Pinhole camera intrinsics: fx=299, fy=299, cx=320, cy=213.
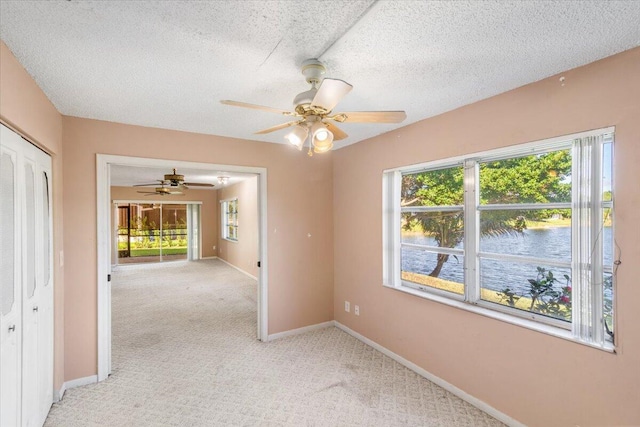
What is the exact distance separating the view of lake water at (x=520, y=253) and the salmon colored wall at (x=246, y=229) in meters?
5.08

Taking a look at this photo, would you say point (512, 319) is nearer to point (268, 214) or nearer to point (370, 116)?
point (370, 116)

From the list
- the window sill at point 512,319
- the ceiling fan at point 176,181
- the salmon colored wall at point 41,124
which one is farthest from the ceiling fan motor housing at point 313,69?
the ceiling fan at point 176,181

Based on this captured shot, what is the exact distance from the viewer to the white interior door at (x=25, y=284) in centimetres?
161

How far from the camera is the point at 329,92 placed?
147cm

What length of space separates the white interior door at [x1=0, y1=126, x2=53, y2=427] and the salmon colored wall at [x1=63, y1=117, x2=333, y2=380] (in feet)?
1.30

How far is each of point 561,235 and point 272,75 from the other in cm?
224

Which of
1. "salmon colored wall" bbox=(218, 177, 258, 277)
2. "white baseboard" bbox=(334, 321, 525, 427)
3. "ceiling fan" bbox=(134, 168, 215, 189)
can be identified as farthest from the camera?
"salmon colored wall" bbox=(218, 177, 258, 277)

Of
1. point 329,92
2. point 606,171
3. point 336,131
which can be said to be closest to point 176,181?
point 336,131

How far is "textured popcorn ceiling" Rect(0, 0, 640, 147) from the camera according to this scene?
134 cm

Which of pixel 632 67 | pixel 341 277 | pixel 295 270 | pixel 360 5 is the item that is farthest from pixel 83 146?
pixel 632 67

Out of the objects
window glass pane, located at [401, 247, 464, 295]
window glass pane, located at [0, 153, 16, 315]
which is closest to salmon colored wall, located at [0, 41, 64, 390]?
window glass pane, located at [0, 153, 16, 315]

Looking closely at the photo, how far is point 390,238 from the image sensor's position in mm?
3367

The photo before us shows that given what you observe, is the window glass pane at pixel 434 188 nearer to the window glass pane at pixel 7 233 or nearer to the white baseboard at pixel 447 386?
the white baseboard at pixel 447 386

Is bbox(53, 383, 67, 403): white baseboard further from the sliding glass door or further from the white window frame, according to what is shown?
the sliding glass door
